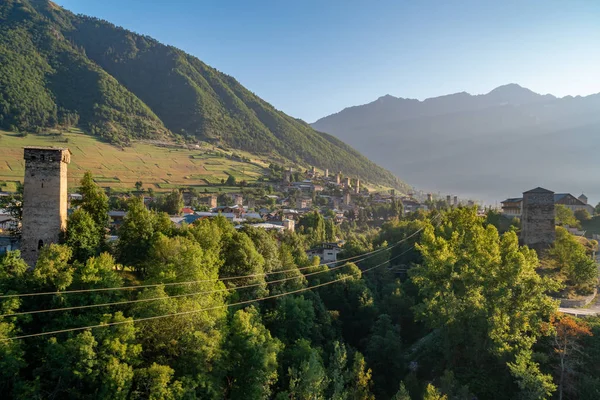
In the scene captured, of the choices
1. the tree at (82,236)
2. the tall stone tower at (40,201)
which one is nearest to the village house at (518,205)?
the tree at (82,236)

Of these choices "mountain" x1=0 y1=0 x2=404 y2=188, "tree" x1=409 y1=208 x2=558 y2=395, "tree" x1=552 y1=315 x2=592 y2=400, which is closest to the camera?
"tree" x1=552 y1=315 x2=592 y2=400

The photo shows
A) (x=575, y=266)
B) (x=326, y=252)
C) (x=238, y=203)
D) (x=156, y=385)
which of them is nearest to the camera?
(x=156, y=385)

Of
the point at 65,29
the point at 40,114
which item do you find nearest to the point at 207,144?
the point at 40,114

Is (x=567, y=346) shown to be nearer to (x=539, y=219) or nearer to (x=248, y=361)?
(x=539, y=219)

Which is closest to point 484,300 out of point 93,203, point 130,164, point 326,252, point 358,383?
point 358,383

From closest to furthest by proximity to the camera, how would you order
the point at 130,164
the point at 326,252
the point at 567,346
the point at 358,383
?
the point at 567,346
the point at 358,383
the point at 326,252
the point at 130,164

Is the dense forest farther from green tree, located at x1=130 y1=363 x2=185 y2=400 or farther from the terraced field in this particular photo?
the terraced field

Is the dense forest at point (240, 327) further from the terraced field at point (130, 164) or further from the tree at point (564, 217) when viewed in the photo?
the terraced field at point (130, 164)

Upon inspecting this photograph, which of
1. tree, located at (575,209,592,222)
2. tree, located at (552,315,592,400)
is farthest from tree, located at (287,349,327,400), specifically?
tree, located at (575,209,592,222)
